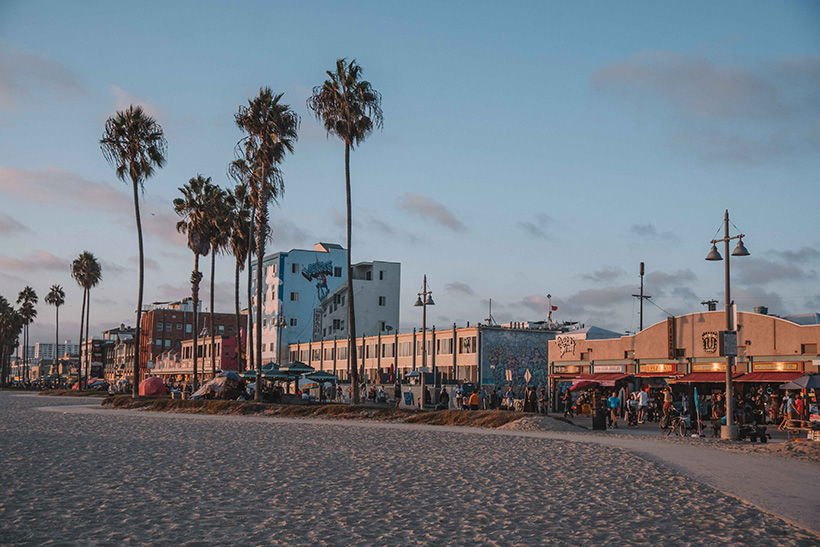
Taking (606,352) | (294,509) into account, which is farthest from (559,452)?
(606,352)

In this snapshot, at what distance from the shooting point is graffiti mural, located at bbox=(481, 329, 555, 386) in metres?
69.1

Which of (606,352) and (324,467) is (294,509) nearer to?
(324,467)

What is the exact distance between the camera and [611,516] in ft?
37.8

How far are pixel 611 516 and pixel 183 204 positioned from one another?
5595 cm

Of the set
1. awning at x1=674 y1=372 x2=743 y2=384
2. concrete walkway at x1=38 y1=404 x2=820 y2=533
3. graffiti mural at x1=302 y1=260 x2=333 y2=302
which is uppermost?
graffiti mural at x1=302 y1=260 x2=333 y2=302

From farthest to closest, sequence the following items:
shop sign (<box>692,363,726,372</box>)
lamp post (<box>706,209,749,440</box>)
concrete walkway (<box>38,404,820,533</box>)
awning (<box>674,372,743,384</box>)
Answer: shop sign (<box>692,363,726,372</box>), awning (<box>674,372,743,384</box>), lamp post (<box>706,209,749,440</box>), concrete walkway (<box>38,404,820,533</box>)

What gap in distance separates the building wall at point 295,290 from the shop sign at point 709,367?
229 feet

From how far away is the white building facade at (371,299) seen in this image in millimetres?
104062

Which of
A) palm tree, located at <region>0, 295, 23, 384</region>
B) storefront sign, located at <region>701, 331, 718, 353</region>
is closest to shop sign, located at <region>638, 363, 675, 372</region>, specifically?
storefront sign, located at <region>701, 331, 718, 353</region>

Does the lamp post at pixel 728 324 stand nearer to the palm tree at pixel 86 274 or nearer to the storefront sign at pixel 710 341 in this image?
the storefront sign at pixel 710 341

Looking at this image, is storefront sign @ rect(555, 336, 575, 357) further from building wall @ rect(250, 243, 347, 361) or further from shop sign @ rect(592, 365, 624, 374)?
building wall @ rect(250, 243, 347, 361)

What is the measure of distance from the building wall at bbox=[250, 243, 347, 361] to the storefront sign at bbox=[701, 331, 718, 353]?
7042 centimetres

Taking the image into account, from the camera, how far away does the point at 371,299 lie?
104875 mm

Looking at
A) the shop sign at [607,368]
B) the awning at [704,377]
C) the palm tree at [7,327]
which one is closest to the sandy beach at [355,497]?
the awning at [704,377]
